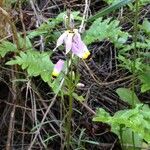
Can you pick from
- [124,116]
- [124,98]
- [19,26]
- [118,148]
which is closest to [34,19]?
[19,26]

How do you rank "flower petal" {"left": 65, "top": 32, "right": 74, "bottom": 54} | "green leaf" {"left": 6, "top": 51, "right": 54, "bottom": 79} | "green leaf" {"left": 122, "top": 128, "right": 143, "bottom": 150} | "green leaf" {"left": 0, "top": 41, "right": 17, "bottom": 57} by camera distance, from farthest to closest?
"green leaf" {"left": 0, "top": 41, "right": 17, "bottom": 57}
"green leaf" {"left": 122, "top": 128, "right": 143, "bottom": 150}
"green leaf" {"left": 6, "top": 51, "right": 54, "bottom": 79}
"flower petal" {"left": 65, "top": 32, "right": 74, "bottom": 54}

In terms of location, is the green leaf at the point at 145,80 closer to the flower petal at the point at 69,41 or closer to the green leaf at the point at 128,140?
the green leaf at the point at 128,140

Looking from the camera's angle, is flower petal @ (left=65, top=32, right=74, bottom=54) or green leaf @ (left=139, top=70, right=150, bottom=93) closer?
flower petal @ (left=65, top=32, right=74, bottom=54)

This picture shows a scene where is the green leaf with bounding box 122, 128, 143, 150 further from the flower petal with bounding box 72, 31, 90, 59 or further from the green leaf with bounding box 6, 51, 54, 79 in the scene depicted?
the flower petal with bounding box 72, 31, 90, 59

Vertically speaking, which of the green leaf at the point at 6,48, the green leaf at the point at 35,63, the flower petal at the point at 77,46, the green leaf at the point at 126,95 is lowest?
the green leaf at the point at 126,95

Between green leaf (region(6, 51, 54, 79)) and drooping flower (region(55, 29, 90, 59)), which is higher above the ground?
drooping flower (region(55, 29, 90, 59))

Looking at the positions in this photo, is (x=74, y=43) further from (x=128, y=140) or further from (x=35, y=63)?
(x=128, y=140)

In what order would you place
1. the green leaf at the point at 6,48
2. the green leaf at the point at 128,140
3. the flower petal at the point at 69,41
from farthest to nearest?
the green leaf at the point at 6,48, the green leaf at the point at 128,140, the flower petal at the point at 69,41

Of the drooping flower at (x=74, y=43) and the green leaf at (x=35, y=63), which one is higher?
the drooping flower at (x=74, y=43)

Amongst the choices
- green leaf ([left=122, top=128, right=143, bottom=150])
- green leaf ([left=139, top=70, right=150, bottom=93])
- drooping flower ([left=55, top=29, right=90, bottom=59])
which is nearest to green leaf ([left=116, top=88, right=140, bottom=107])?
green leaf ([left=139, top=70, right=150, bottom=93])

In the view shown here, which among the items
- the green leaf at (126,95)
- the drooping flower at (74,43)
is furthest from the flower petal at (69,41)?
the green leaf at (126,95)

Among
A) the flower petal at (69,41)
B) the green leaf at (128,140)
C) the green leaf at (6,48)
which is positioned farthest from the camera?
the green leaf at (6,48)
